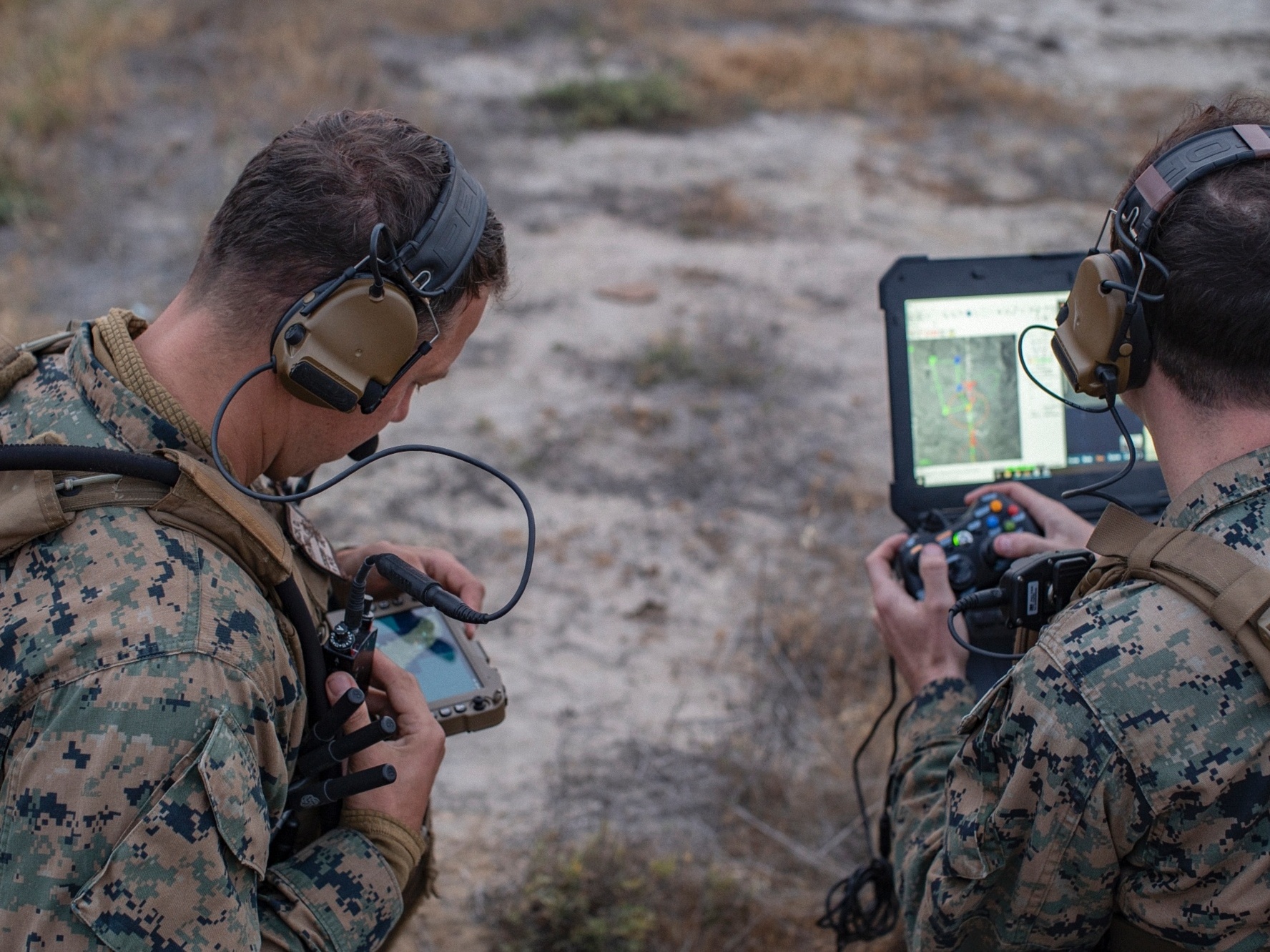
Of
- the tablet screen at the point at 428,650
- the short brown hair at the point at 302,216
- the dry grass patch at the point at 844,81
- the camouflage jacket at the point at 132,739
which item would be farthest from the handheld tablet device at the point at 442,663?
the dry grass patch at the point at 844,81

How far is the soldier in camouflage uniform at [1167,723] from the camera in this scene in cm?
154

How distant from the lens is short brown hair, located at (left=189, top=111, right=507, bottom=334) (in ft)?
5.61

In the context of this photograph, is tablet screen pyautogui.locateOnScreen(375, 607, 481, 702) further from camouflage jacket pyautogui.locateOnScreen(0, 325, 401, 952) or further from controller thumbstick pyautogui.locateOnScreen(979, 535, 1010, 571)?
controller thumbstick pyautogui.locateOnScreen(979, 535, 1010, 571)

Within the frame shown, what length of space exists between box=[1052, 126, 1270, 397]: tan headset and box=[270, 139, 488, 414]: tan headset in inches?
38.8

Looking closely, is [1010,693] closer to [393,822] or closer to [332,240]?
[393,822]

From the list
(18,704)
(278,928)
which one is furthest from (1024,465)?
(18,704)

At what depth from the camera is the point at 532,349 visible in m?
6.48

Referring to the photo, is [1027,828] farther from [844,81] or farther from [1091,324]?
[844,81]

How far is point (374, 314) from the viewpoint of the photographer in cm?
171

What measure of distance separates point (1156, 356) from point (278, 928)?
5.22ft

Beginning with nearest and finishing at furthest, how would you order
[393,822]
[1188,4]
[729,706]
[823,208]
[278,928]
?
[278,928], [393,822], [729,706], [823,208], [1188,4]

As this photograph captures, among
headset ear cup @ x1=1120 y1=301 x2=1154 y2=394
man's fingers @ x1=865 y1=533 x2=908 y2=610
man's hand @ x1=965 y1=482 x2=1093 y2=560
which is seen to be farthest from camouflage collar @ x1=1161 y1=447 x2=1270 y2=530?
man's fingers @ x1=865 y1=533 x2=908 y2=610

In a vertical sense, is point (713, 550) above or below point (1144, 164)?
below

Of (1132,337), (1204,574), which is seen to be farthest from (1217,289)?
(1204,574)
